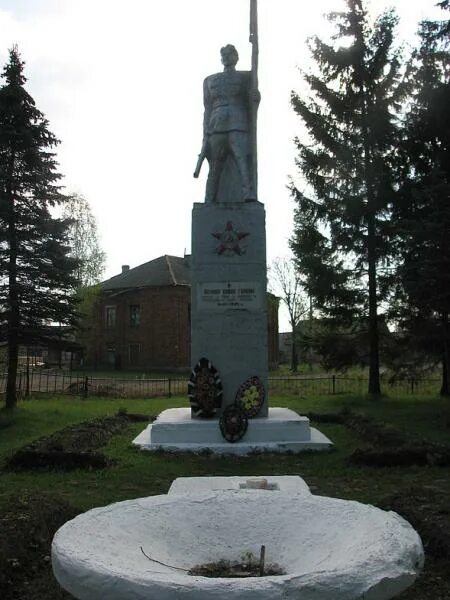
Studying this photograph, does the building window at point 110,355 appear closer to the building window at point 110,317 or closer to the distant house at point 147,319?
the distant house at point 147,319

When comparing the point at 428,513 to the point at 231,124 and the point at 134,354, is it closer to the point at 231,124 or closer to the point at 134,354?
the point at 231,124

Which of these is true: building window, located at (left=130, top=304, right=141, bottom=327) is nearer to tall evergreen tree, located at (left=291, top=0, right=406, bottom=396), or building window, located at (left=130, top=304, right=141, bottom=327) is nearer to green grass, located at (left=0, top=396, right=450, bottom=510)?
tall evergreen tree, located at (left=291, top=0, right=406, bottom=396)

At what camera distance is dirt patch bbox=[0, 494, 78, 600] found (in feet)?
12.6

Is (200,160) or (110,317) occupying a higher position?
(200,160)

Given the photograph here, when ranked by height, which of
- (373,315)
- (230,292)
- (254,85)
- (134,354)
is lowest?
(134,354)

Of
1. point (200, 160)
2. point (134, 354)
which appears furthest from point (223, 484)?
point (134, 354)

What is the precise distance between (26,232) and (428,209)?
9530 mm

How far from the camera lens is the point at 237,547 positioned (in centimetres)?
254

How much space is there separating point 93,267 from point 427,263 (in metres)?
32.9

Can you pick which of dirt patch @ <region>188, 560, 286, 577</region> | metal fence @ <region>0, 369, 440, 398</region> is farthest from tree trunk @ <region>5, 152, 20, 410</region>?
dirt patch @ <region>188, 560, 286, 577</region>

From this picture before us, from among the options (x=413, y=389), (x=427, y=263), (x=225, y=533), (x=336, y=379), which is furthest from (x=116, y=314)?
(x=225, y=533)

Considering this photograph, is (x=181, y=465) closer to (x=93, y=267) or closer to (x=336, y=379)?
(x=336, y=379)

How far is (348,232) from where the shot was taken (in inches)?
731

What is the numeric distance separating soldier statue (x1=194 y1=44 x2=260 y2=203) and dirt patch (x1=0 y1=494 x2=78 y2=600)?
6.72m
